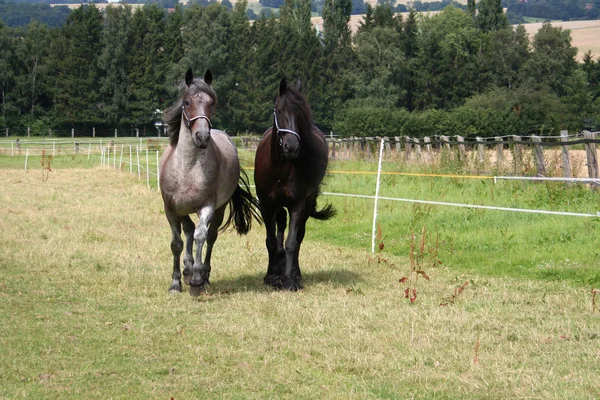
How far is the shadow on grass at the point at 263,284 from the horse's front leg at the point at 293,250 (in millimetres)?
224

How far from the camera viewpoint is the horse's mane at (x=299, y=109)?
8977 mm

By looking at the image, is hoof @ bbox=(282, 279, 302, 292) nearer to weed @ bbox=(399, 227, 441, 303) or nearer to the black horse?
the black horse

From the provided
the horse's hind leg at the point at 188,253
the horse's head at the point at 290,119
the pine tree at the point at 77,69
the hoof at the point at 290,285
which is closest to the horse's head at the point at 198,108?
the horse's head at the point at 290,119

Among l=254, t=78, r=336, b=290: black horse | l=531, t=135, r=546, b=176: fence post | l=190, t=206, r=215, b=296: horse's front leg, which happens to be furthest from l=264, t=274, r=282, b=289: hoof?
l=531, t=135, r=546, b=176: fence post

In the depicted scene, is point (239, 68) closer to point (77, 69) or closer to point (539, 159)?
point (77, 69)

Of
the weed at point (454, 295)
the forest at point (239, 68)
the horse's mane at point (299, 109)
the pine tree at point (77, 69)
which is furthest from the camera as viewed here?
the forest at point (239, 68)

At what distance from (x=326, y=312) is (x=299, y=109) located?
2.42 m

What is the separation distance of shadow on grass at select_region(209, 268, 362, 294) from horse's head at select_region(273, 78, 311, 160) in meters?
1.66

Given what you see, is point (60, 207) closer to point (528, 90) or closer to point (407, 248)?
point (407, 248)

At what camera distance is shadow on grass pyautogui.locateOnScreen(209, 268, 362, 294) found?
30.7ft

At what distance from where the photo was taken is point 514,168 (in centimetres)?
1769

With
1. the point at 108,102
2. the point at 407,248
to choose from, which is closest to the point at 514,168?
the point at 407,248

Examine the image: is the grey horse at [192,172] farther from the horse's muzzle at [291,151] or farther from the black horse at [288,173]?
the horse's muzzle at [291,151]

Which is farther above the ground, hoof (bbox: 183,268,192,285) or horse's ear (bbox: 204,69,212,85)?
horse's ear (bbox: 204,69,212,85)
